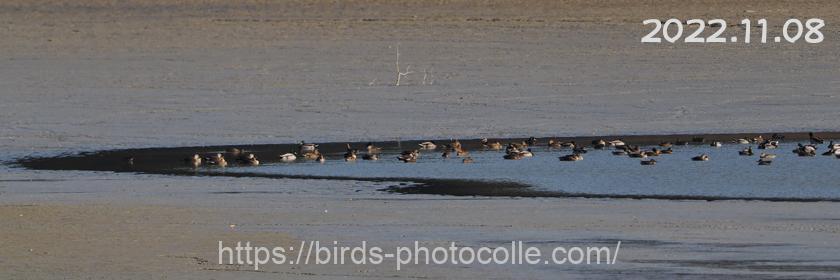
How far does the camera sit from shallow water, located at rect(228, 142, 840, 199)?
13.4 m

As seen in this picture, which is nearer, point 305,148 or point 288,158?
point 288,158

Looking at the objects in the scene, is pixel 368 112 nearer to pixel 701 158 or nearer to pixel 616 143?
pixel 616 143

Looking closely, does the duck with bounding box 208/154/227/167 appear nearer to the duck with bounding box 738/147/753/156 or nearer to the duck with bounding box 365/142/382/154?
the duck with bounding box 365/142/382/154

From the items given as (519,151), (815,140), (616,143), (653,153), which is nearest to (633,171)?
(653,153)

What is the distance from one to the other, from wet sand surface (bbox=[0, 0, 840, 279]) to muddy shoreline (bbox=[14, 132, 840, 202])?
1.06 feet

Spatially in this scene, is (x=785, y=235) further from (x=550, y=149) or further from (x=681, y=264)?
(x=550, y=149)

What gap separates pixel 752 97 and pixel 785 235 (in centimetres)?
1010

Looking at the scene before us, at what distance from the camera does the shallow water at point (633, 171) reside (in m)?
13.4

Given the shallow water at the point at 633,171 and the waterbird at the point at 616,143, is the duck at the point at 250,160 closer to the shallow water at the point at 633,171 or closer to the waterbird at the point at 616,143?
the shallow water at the point at 633,171

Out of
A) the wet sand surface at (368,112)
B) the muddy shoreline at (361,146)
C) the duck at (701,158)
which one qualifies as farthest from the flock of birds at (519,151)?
the wet sand surface at (368,112)

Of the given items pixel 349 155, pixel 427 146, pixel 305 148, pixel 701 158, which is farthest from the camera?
pixel 427 146

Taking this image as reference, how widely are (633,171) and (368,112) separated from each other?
18.5ft

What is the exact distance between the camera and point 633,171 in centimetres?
1471

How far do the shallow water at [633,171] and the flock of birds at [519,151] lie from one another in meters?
0.08
